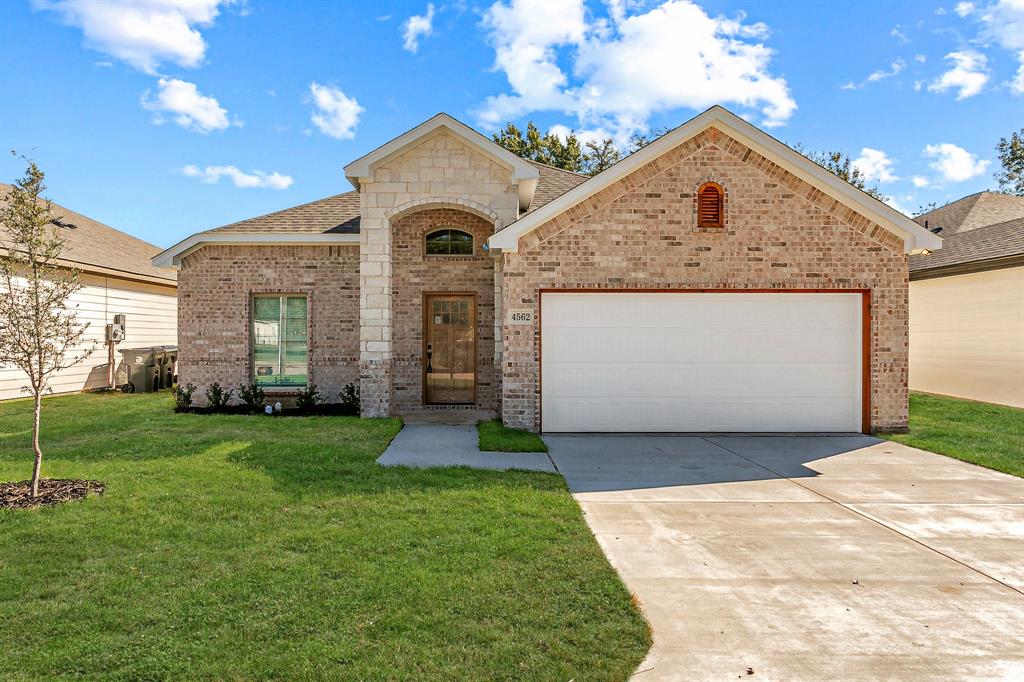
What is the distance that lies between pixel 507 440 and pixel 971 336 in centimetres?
1251

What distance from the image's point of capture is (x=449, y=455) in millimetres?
8227

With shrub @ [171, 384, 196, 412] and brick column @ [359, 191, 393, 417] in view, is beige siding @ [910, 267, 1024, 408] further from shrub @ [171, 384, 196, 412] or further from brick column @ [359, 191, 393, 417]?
shrub @ [171, 384, 196, 412]

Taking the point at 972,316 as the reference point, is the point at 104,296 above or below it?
above

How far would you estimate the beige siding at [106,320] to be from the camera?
15249 millimetres

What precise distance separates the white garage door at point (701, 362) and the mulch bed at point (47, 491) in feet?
20.7

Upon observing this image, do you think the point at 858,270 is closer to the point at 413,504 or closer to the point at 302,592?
the point at 413,504

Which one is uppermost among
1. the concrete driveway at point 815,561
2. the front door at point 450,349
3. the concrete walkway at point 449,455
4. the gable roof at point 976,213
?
the gable roof at point 976,213

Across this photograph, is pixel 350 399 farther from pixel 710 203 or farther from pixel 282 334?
pixel 710 203

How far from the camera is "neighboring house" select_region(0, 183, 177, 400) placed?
1542 cm

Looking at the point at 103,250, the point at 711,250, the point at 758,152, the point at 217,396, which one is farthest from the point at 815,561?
the point at 103,250

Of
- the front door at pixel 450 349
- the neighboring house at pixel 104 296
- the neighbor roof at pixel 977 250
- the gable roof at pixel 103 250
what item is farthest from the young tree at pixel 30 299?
the neighbor roof at pixel 977 250

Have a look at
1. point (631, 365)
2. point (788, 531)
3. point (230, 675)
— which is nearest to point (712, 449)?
point (631, 365)

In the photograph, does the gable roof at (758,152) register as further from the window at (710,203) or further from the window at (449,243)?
the window at (449,243)

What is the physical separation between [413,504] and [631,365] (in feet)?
17.8
